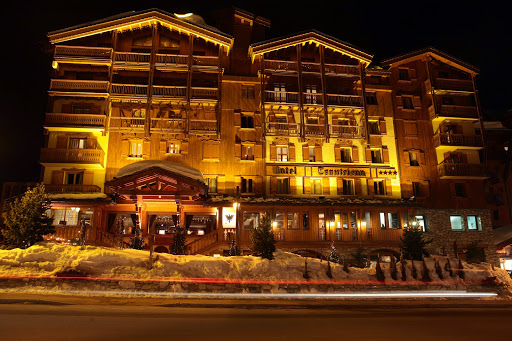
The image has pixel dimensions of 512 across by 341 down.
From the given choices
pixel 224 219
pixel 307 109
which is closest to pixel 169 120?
pixel 224 219

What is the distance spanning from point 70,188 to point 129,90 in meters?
9.64

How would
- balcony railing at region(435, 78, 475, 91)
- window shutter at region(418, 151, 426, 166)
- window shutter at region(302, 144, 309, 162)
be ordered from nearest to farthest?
1. window shutter at region(302, 144, 309, 162)
2. window shutter at region(418, 151, 426, 166)
3. balcony railing at region(435, 78, 475, 91)

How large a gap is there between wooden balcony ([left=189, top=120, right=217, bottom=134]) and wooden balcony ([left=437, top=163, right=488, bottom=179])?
69.8 ft

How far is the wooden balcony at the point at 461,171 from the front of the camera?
113 feet

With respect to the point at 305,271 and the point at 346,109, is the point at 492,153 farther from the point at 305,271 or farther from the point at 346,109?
the point at 305,271

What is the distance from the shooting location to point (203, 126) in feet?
107

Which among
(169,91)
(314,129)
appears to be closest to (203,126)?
(169,91)

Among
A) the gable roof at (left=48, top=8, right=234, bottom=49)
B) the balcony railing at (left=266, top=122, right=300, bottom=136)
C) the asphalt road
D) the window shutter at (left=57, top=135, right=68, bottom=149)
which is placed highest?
the gable roof at (left=48, top=8, right=234, bottom=49)

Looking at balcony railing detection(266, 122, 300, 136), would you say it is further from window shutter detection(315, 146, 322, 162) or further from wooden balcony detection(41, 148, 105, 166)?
wooden balcony detection(41, 148, 105, 166)

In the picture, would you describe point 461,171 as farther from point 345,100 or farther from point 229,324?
point 229,324

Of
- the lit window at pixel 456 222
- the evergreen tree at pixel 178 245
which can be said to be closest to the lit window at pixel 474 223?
the lit window at pixel 456 222

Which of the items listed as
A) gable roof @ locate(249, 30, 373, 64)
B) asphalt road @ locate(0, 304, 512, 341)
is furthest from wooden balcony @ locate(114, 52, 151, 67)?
asphalt road @ locate(0, 304, 512, 341)

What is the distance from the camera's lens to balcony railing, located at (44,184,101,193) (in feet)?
98.5

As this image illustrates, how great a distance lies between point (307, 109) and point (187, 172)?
13175mm
